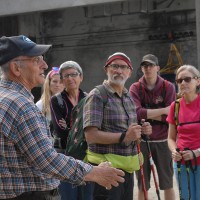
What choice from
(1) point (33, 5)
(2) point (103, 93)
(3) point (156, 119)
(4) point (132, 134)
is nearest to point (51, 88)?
(3) point (156, 119)

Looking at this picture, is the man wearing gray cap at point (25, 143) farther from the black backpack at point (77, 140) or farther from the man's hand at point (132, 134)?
the black backpack at point (77, 140)

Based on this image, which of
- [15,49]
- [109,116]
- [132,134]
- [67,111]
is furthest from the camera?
[67,111]

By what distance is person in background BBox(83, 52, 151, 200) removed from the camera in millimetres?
4297

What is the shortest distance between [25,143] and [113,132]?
1819mm

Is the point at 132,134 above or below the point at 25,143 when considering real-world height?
below

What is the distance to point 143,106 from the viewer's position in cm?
625

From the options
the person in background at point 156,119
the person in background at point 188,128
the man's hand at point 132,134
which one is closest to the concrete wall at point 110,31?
the person in background at point 156,119

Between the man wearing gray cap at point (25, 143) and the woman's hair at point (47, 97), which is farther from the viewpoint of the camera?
the woman's hair at point (47, 97)

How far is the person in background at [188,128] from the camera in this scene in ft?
16.0

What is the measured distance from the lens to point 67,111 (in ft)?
17.8

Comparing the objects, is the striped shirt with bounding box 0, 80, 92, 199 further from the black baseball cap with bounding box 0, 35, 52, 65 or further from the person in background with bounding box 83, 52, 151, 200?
the person in background with bounding box 83, 52, 151, 200

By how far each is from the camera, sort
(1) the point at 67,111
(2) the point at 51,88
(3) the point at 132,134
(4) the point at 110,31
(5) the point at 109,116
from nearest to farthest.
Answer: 1. (3) the point at 132,134
2. (5) the point at 109,116
3. (1) the point at 67,111
4. (2) the point at 51,88
5. (4) the point at 110,31

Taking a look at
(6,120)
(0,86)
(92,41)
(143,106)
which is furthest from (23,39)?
(92,41)

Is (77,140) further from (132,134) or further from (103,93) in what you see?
(132,134)
